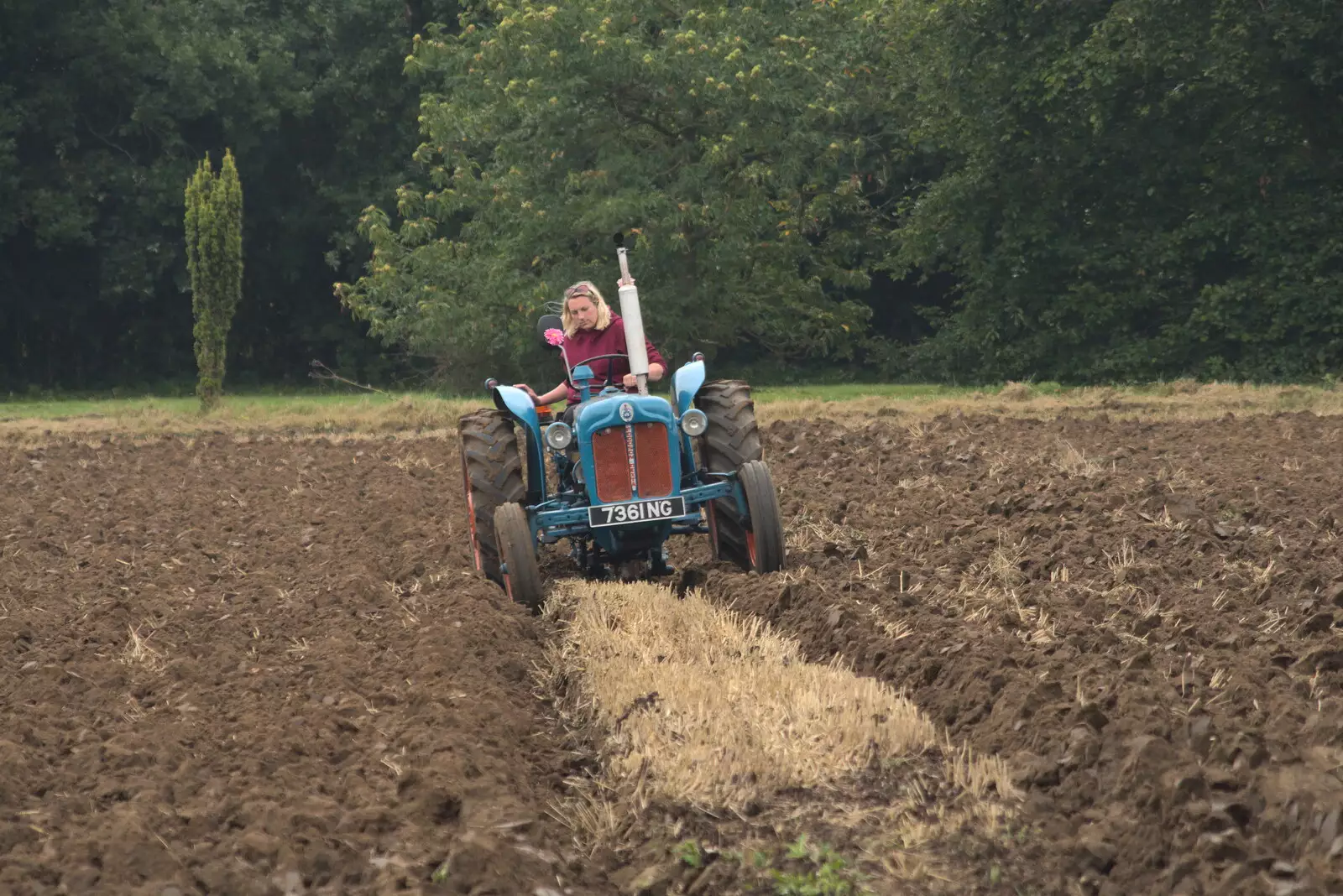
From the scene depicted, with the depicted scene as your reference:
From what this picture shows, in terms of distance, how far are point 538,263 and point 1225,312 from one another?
1165 cm

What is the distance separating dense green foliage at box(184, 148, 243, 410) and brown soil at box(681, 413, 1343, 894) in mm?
13552

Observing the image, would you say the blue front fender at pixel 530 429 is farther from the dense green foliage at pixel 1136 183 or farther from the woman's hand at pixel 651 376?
the dense green foliage at pixel 1136 183

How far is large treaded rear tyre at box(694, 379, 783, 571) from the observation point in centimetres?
902

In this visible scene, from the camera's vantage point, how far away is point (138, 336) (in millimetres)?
39250

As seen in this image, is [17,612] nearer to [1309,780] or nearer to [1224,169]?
[1309,780]

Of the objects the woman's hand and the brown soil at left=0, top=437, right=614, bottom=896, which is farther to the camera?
the woman's hand

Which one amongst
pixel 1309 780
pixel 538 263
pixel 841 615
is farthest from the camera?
pixel 538 263

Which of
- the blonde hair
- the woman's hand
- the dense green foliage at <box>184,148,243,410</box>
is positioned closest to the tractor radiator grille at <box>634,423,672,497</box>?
the woman's hand

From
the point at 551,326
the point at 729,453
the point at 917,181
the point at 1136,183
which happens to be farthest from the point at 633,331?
the point at 917,181

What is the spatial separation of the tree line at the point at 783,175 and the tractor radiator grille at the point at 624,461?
1812cm

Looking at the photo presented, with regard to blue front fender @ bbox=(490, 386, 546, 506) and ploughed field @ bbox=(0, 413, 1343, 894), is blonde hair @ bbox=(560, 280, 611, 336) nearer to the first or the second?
blue front fender @ bbox=(490, 386, 546, 506)

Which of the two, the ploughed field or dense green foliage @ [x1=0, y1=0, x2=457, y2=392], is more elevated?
dense green foliage @ [x1=0, y1=0, x2=457, y2=392]

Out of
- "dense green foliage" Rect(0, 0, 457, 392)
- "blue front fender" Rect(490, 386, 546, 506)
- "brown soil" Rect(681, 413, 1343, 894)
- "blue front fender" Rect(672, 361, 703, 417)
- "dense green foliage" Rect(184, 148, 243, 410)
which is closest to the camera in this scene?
"brown soil" Rect(681, 413, 1343, 894)

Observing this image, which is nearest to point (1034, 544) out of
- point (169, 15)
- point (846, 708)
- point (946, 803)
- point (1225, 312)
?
point (846, 708)
